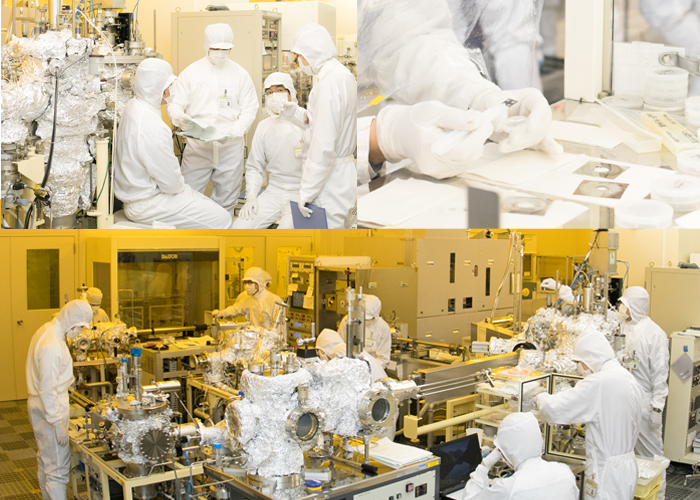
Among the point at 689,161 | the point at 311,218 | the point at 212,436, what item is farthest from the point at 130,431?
the point at 689,161

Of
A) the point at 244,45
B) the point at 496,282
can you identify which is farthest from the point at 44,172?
the point at 496,282

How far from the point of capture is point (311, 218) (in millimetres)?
3059

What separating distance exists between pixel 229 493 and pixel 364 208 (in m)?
1.37

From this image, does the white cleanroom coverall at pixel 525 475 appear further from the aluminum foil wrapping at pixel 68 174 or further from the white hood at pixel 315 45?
the aluminum foil wrapping at pixel 68 174

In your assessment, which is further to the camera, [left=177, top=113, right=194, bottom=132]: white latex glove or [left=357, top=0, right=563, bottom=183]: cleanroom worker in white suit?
[left=357, top=0, right=563, bottom=183]: cleanroom worker in white suit

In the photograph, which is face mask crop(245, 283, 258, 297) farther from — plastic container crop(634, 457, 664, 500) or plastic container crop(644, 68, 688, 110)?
plastic container crop(644, 68, 688, 110)

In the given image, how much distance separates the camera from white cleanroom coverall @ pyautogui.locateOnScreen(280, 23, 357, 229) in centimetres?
293

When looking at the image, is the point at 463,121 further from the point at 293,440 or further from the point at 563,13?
the point at 293,440

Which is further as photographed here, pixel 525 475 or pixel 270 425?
pixel 525 475

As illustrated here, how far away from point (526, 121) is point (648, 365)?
2.34 m

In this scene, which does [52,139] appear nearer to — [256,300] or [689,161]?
[689,161]

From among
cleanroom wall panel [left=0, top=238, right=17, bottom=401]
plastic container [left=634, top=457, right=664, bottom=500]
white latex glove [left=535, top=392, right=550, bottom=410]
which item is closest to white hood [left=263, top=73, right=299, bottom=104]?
white latex glove [left=535, top=392, right=550, bottom=410]

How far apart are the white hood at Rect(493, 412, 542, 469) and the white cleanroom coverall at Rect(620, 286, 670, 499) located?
6.50 ft

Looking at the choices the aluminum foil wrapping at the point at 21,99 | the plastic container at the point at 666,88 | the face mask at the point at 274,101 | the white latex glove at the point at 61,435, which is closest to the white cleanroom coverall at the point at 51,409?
the white latex glove at the point at 61,435
